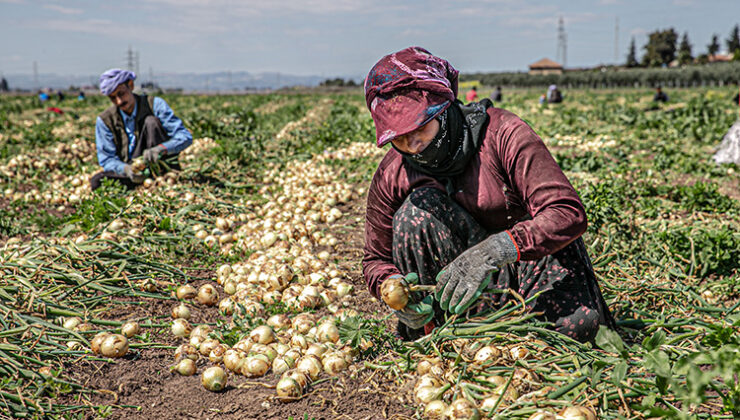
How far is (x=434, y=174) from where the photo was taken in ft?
6.97

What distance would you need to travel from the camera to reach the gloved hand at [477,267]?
1.81m

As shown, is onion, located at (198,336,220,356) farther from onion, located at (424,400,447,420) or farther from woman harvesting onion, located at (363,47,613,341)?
onion, located at (424,400,447,420)

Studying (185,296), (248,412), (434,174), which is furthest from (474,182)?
(185,296)

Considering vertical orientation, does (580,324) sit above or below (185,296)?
above

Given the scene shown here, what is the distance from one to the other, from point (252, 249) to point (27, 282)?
145 cm

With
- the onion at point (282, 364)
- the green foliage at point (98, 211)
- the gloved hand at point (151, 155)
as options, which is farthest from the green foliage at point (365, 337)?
the gloved hand at point (151, 155)

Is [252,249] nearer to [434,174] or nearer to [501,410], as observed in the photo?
[434,174]

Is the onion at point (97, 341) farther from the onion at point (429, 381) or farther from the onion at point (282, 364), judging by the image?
the onion at point (429, 381)

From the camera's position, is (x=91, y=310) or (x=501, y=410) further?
(x=91, y=310)

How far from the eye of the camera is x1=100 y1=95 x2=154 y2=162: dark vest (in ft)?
16.3

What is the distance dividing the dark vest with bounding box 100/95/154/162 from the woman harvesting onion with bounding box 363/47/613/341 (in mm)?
3666

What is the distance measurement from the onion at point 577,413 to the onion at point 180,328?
178 cm

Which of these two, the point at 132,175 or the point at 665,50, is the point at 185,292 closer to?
the point at 132,175

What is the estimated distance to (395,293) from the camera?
6.24 feet
